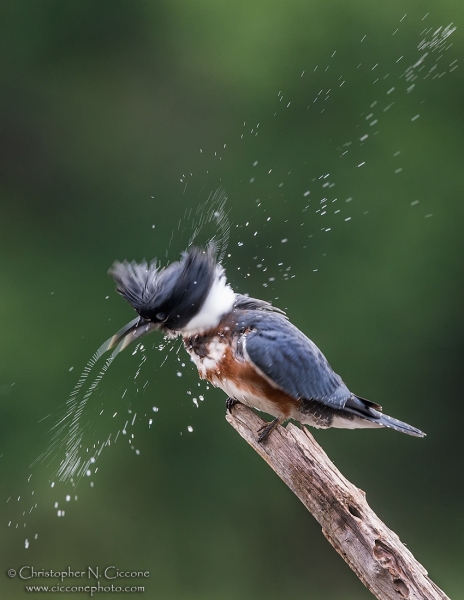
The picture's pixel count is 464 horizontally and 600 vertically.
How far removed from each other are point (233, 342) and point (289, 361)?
0.13m

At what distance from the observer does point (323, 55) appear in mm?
3287

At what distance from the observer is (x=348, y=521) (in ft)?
4.84

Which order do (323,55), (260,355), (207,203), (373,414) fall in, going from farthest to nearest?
(323,55) < (207,203) < (373,414) < (260,355)

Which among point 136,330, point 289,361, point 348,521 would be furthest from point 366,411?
point 136,330

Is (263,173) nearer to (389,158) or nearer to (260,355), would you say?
(389,158)

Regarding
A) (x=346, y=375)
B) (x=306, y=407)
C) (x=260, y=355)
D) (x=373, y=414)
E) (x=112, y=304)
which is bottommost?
(x=346, y=375)

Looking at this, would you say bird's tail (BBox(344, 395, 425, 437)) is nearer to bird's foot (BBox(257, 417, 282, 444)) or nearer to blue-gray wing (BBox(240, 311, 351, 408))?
blue-gray wing (BBox(240, 311, 351, 408))

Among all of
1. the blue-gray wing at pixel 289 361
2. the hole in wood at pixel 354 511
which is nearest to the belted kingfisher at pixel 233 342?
the blue-gray wing at pixel 289 361

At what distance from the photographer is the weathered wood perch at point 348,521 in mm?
1415

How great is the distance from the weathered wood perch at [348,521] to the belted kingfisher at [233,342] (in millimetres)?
Result: 74

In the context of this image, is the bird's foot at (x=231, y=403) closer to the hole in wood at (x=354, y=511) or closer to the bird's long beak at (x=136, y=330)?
the bird's long beak at (x=136, y=330)

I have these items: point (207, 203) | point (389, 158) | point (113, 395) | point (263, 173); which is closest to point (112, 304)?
point (113, 395)

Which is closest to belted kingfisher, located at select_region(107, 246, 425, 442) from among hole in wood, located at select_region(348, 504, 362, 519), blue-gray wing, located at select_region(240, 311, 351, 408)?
blue-gray wing, located at select_region(240, 311, 351, 408)

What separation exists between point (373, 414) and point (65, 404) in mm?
1697
